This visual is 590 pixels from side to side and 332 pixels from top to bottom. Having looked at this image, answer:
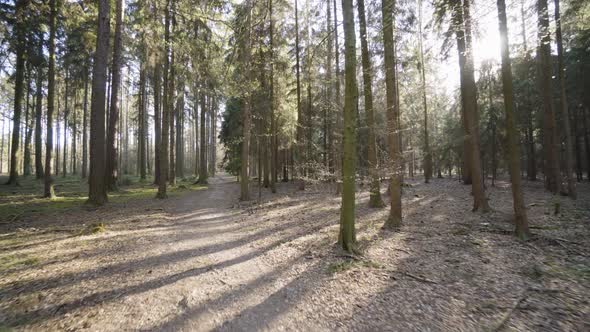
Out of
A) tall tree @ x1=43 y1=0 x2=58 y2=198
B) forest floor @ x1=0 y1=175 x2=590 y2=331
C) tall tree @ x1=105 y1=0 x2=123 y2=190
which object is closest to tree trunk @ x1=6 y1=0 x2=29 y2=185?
tall tree @ x1=43 y1=0 x2=58 y2=198

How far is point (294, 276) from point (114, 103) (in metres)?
13.5

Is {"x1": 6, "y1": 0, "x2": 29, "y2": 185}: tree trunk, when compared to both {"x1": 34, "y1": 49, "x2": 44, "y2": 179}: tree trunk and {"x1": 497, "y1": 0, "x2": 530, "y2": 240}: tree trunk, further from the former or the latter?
{"x1": 497, "y1": 0, "x2": 530, "y2": 240}: tree trunk

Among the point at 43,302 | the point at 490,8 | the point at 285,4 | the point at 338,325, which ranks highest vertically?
the point at 285,4

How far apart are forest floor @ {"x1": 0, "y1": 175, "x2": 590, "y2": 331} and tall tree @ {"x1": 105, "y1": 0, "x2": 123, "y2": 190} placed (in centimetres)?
630

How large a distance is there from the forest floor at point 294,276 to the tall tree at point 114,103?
20.7ft

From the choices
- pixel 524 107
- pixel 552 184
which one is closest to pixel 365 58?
pixel 552 184

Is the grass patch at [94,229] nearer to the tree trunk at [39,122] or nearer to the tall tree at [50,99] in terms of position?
the tall tree at [50,99]

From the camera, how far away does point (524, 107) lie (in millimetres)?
19672

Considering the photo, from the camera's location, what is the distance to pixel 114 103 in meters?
13.5

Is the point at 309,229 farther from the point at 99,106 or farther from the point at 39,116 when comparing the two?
the point at 39,116

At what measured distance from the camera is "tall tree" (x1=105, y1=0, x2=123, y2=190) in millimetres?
12151

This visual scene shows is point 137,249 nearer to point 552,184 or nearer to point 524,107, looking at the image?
point 552,184

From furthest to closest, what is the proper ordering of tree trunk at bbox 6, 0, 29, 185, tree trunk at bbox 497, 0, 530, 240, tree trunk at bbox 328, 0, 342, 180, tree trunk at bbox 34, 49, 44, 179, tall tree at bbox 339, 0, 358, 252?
1. tree trunk at bbox 34, 49, 44, 179
2. tree trunk at bbox 6, 0, 29, 185
3. tree trunk at bbox 328, 0, 342, 180
4. tree trunk at bbox 497, 0, 530, 240
5. tall tree at bbox 339, 0, 358, 252

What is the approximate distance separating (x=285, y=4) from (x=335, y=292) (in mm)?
12850
